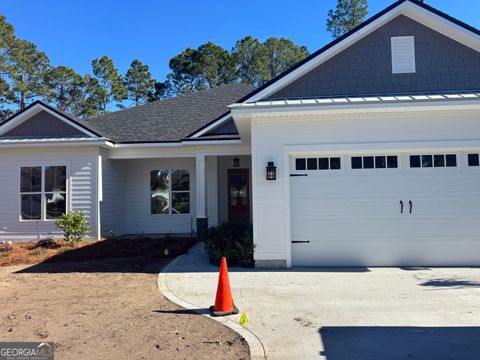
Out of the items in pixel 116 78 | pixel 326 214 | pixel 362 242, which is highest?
pixel 116 78

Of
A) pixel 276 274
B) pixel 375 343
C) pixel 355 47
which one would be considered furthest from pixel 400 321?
pixel 355 47

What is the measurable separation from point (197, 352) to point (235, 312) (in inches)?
50.6

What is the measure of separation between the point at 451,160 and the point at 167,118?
10.5m

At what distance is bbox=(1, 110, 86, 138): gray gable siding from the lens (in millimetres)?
12844

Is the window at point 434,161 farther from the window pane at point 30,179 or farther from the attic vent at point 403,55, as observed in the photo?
the window pane at point 30,179

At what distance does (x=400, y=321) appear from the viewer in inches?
199

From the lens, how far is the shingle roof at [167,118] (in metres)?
14.0

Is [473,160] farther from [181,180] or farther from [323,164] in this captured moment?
[181,180]

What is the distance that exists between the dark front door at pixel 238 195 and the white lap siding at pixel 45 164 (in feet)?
16.6

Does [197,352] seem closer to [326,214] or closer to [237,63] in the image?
[326,214]

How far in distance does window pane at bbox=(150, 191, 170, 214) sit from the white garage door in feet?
24.6

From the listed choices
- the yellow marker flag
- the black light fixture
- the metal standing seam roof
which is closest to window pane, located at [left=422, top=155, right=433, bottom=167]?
the metal standing seam roof

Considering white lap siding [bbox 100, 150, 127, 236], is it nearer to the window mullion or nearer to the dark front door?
the window mullion

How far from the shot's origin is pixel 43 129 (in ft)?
42.5
